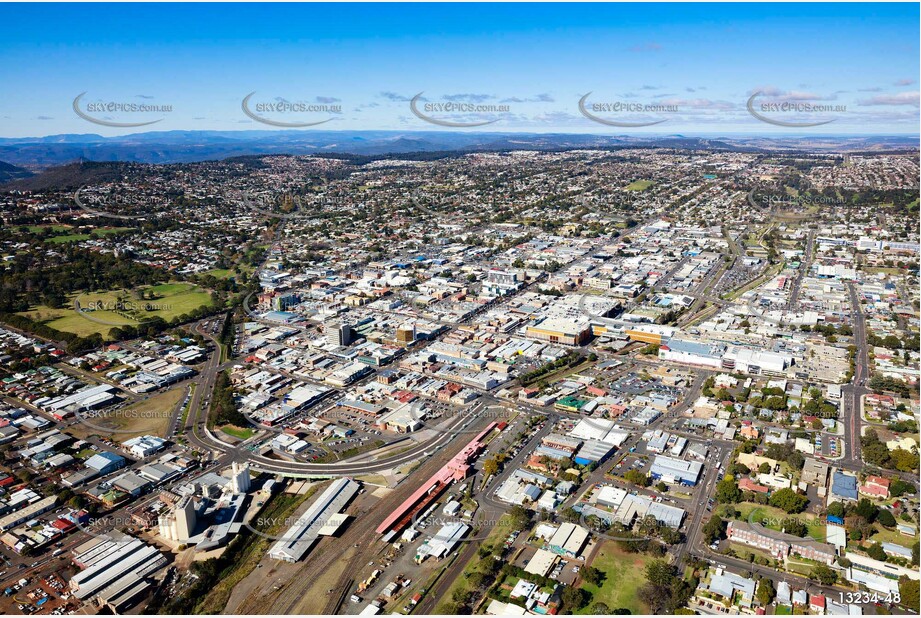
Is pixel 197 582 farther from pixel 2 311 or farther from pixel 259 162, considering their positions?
pixel 259 162

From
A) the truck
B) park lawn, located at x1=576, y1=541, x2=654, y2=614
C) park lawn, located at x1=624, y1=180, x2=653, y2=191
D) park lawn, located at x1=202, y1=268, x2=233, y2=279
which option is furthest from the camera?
park lawn, located at x1=624, y1=180, x2=653, y2=191

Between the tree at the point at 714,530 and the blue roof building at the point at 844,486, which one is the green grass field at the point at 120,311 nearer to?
the tree at the point at 714,530

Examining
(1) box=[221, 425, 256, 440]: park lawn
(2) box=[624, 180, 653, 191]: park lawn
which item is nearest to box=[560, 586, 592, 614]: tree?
(1) box=[221, 425, 256, 440]: park lawn

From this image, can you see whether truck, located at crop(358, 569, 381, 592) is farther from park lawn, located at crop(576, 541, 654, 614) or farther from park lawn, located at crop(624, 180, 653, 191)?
park lawn, located at crop(624, 180, 653, 191)

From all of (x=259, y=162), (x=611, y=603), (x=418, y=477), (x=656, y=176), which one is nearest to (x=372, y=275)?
(x=418, y=477)

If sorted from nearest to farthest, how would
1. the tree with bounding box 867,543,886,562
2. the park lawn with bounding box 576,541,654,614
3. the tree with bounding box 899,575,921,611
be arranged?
1. the tree with bounding box 899,575,921,611
2. the park lawn with bounding box 576,541,654,614
3. the tree with bounding box 867,543,886,562

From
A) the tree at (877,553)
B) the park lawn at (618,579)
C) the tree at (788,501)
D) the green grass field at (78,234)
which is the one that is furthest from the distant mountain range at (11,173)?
the tree at (877,553)
